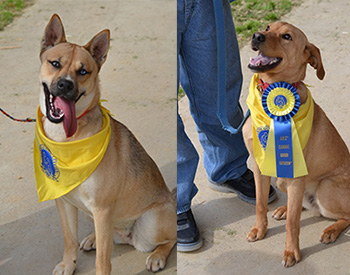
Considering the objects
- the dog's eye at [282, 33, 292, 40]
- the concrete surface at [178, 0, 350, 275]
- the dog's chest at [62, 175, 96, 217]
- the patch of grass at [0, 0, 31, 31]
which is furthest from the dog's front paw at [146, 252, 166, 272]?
the patch of grass at [0, 0, 31, 31]

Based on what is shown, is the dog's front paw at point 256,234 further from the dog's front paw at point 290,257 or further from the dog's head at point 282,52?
the dog's head at point 282,52

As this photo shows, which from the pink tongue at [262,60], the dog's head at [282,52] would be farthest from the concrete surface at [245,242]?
the pink tongue at [262,60]

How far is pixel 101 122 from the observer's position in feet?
10.7

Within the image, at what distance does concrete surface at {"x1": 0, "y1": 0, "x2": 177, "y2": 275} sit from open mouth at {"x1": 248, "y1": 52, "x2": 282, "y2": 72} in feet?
4.55

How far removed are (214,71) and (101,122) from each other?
3.08ft

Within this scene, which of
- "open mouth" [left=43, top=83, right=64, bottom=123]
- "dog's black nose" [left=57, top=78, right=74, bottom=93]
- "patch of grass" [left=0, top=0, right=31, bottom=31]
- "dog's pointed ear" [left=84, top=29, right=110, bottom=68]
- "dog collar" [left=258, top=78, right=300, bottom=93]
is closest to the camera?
"dog's black nose" [left=57, top=78, right=74, bottom=93]

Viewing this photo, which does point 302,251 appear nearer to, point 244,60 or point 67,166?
point 67,166

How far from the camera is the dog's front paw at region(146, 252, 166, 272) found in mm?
3592

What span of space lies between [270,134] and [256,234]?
30.2 inches

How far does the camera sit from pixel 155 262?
→ 3.60 meters

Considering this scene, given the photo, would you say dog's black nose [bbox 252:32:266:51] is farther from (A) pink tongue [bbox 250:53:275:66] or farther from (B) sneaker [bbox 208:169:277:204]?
(B) sneaker [bbox 208:169:277:204]

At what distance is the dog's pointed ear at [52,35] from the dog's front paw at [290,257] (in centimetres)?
193

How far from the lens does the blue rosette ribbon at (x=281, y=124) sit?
11.2 ft

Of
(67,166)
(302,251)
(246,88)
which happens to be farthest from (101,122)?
(246,88)
